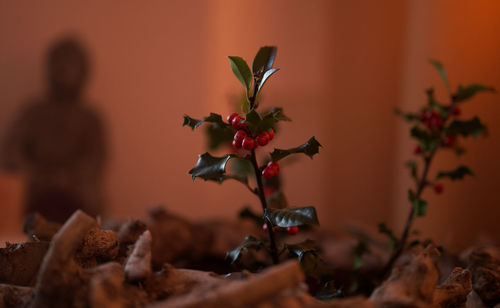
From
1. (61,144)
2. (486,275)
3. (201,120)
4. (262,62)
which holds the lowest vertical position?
(61,144)

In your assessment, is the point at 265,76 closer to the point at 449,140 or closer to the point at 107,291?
the point at 107,291

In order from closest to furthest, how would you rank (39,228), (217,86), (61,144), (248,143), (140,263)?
(140,263), (248,143), (39,228), (61,144), (217,86)

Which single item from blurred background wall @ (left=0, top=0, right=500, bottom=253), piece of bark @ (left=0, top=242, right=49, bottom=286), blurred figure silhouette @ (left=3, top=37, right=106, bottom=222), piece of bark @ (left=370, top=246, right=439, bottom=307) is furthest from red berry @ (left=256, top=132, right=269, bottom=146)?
blurred figure silhouette @ (left=3, top=37, right=106, bottom=222)

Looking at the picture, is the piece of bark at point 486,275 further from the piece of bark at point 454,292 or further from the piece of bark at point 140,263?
the piece of bark at point 140,263

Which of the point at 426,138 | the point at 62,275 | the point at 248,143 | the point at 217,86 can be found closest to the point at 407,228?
the point at 426,138

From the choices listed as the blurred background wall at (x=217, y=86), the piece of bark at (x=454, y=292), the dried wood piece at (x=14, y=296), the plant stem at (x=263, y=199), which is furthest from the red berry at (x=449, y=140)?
the blurred background wall at (x=217, y=86)

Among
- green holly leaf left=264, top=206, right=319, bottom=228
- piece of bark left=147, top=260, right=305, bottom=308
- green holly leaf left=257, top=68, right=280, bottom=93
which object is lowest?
piece of bark left=147, top=260, right=305, bottom=308

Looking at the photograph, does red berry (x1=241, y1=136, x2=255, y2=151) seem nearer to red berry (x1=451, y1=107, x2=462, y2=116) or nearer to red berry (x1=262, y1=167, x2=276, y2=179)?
red berry (x1=262, y1=167, x2=276, y2=179)
